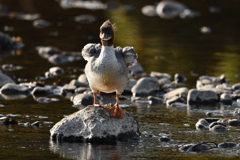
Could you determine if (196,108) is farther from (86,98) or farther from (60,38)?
(60,38)

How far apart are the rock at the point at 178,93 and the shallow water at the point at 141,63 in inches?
31.4

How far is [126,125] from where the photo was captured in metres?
10.4

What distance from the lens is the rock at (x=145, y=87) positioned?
1489 centimetres

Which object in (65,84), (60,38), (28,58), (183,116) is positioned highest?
(60,38)

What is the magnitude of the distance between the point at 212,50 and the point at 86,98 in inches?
394

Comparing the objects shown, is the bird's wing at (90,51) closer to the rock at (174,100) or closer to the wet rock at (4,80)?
the rock at (174,100)

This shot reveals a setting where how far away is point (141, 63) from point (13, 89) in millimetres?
6204

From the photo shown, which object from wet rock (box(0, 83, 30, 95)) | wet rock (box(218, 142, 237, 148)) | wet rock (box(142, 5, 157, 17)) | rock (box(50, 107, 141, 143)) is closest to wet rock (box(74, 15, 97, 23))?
wet rock (box(142, 5, 157, 17))

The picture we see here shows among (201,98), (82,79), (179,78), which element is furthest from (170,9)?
(201,98)

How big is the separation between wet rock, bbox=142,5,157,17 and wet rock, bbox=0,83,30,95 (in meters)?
19.0

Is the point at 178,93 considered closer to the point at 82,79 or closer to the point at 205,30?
the point at 82,79

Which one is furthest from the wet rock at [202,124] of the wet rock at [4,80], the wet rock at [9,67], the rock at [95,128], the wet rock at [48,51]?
the wet rock at [48,51]

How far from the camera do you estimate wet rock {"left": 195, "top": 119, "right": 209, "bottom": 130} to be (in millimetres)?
11414

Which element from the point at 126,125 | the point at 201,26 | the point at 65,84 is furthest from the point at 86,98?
the point at 201,26
